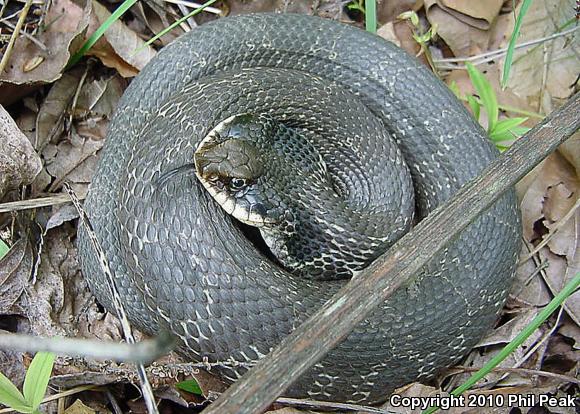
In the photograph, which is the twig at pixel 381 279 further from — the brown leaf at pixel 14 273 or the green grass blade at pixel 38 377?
the brown leaf at pixel 14 273

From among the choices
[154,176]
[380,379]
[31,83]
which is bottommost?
[380,379]

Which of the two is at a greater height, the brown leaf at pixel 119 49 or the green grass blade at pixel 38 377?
the brown leaf at pixel 119 49

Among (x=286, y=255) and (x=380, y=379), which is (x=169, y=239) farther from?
(x=380, y=379)

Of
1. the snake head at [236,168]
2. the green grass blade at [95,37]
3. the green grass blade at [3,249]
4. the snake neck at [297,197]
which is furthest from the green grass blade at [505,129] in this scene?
the green grass blade at [3,249]

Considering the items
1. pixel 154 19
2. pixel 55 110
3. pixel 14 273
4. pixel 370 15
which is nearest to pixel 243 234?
pixel 14 273

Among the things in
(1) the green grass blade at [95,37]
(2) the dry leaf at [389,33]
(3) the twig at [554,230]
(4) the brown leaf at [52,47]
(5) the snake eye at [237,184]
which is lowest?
(3) the twig at [554,230]

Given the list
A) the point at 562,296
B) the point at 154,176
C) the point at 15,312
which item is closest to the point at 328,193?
the point at 154,176

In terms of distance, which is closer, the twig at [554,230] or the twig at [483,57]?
the twig at [554,230]
